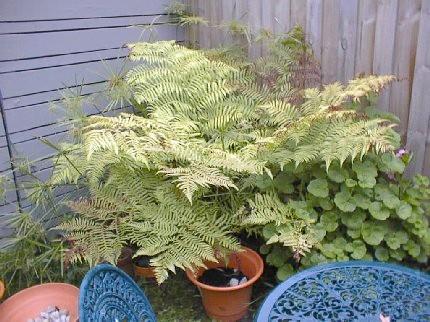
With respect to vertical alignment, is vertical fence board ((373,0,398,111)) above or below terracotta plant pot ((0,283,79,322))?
above

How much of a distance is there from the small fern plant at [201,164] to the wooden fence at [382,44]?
7.4 inches

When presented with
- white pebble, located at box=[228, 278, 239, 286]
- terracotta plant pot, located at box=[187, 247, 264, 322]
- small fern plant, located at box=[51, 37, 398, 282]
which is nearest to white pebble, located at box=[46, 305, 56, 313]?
small fern plant, located at box=[51, 37, 398, 282]

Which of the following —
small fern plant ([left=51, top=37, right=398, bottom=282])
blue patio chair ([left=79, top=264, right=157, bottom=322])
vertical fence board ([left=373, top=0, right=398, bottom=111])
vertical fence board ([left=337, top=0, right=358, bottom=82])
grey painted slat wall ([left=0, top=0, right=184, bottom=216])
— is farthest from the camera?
grey painted slat wall ([left=0, top=0, right=184, bottom=216])

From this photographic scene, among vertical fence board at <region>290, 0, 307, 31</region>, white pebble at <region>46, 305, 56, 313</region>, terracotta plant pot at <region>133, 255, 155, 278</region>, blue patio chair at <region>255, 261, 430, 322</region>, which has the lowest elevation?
terracotta plant pot at <region>133, 255, 155, 278</region>

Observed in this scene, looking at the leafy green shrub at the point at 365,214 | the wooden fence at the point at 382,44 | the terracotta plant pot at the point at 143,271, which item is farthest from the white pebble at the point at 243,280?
the wooden fence at the point at 382,44

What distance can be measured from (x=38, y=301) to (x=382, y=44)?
83.5 inches

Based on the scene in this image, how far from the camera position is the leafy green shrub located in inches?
75.4

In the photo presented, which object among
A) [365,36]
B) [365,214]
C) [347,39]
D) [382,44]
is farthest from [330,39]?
[365,214]

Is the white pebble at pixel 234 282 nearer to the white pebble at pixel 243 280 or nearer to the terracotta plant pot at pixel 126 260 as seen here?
the white pebble at pixel 243 280

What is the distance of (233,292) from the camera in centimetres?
203

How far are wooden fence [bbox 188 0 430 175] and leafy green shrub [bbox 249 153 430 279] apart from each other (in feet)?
0.98

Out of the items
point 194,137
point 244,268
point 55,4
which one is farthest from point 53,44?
point 244,268

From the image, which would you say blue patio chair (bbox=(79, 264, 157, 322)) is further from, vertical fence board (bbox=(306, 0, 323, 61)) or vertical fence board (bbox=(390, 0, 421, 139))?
vertical fence board (bbox=(306, 0, 323, 61))

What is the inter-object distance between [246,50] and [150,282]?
1627 millimetres
